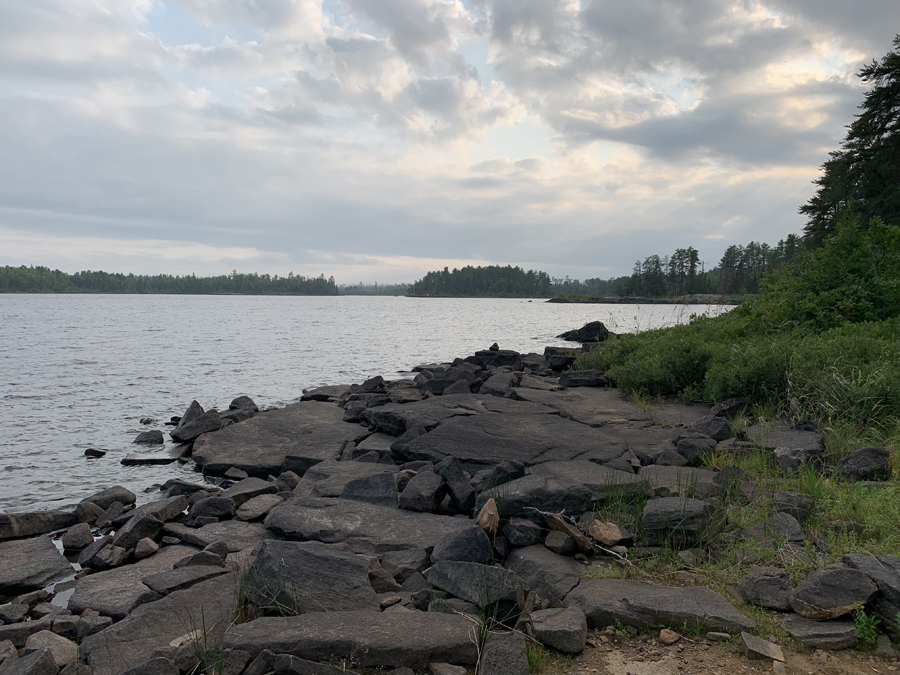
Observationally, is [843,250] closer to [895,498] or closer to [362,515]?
[895,498]

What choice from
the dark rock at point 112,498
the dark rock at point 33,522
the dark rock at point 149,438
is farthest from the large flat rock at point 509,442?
the dark rock at point 149,438

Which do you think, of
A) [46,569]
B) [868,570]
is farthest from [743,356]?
[46,569]

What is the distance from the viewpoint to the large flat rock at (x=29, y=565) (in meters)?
5.52

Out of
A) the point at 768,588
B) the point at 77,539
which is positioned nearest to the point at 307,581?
the point at 768,588

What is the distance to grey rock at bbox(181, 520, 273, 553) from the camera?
19.6ft

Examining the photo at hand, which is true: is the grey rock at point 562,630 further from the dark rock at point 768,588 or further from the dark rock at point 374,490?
the dark rock at point 374,490

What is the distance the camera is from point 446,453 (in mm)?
7707

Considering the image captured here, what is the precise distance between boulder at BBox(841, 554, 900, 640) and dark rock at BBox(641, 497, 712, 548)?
1195 millimetres

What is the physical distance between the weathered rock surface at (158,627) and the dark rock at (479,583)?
58.1 inches

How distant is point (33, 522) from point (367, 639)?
576cm

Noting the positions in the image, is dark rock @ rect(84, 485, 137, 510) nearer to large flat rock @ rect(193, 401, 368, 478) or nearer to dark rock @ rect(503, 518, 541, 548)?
large flat rock @ rect(193, 401, 368, 478)

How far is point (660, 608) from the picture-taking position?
3656 millimetres

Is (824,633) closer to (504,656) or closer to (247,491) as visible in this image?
(504,656)

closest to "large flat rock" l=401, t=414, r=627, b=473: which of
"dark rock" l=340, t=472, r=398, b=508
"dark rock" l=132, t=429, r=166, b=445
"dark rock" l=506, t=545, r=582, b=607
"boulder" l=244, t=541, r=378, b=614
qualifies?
"dark rock" l=340, t=472, r=398, b=508
